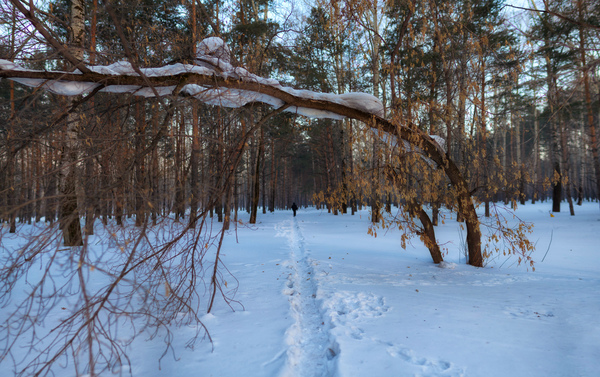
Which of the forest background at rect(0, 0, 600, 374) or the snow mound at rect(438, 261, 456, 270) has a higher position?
the forest background at rect(0, 0, 600, 374)

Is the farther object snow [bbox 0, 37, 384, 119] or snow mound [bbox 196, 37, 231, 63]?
snow mound [bbox 196, 37, 231, 63]

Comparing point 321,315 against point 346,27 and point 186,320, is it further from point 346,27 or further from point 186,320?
point 346,27

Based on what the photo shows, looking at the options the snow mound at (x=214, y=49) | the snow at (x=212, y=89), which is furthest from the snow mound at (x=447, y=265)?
the snow mound at (x=214, y=49)

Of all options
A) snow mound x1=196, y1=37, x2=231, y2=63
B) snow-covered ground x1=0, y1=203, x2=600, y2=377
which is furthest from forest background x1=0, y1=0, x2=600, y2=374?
snow-covered ground x1=0, y1=203, x2=600, y2=377

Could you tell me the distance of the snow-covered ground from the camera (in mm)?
2709

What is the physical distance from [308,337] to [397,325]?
3.41 ft

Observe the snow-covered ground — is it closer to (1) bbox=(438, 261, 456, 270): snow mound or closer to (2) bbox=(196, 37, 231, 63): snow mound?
(1) bbox=(438, 261, 456, 270): snow mound

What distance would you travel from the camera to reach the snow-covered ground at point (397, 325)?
107 inches

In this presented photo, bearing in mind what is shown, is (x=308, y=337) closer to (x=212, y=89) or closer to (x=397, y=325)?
(x=397, y=325)

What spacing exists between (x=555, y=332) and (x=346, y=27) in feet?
15.5

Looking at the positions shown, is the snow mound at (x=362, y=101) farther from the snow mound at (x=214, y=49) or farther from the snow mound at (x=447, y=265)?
the snow mound at (x=447, y=265)

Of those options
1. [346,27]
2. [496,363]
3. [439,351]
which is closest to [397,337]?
[439,351]

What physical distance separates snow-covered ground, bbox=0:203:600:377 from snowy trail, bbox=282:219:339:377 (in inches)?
0.4

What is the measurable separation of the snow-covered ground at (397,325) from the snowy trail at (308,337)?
11 mm
